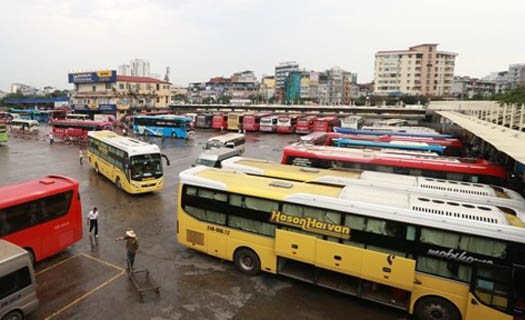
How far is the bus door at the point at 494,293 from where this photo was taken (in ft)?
21.9

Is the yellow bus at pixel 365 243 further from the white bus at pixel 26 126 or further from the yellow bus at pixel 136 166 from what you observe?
the white bus at pixel 26 126

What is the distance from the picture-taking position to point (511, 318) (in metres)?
6.72

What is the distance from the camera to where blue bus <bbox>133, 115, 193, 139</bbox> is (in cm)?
4228

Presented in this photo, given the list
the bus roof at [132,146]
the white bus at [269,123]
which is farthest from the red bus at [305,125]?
the bus roof at [132,146]

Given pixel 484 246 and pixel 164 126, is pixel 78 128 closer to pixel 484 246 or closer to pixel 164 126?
pixel 164 126

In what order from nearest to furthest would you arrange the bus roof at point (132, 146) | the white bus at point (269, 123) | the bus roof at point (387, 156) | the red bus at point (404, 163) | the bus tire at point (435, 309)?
the bus tire at point (435, 309), the red bus at point (404, 163), the bus roof at point (387, 156), the bus roof at point (132, 146), the white bus at point (269, 123)

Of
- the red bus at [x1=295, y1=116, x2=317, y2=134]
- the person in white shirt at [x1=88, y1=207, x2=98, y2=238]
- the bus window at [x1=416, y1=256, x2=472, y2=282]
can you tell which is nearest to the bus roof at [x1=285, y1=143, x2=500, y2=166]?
the bus window at [x1=416, y1=256, x2=472, y2=282]

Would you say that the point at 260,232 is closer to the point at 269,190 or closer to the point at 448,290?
the point at 269,190

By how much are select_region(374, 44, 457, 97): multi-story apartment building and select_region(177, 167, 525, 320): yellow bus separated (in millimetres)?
94782

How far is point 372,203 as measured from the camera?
8.22 meters

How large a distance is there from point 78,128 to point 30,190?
3451 cm

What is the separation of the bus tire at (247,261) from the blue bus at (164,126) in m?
33.9

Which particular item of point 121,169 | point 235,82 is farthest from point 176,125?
point 235,82

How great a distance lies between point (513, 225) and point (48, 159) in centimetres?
3239
